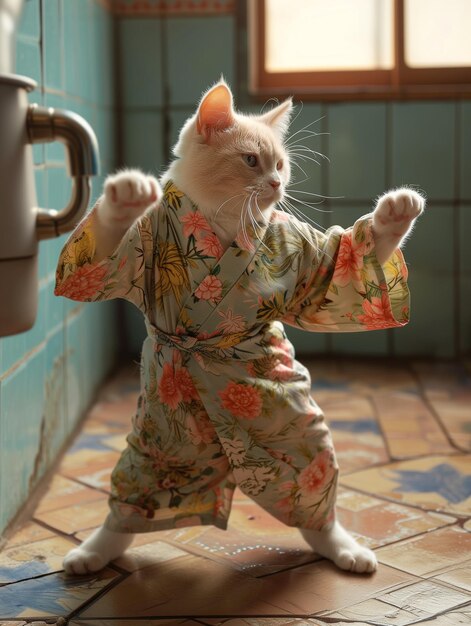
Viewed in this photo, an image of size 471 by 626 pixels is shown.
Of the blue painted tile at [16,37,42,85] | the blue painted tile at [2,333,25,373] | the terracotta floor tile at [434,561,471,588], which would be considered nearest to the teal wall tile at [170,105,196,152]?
the blue painted tile at [16,37,42,85]

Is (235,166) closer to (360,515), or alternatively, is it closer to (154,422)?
(154,422)

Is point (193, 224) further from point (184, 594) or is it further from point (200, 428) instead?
point (184, 594)

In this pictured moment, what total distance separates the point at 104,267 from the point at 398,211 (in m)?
0.40

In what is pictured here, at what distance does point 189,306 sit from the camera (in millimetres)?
1204

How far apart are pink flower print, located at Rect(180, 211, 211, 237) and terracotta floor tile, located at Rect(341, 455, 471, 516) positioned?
2.38ft

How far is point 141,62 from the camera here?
8.66 ft

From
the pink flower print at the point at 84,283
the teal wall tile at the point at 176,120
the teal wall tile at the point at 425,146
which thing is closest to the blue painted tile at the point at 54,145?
the pink flower print at the point at 84,283

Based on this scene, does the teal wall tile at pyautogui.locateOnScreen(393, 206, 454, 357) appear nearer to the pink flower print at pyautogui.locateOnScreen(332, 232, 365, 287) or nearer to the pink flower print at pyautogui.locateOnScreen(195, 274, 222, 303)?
the pink flower print at pyautogui.locateOnScreen(332, 232, 365, 287)

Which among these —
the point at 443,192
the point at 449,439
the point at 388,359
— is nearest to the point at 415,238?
the point at 443,192

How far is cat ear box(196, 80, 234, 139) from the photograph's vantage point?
3.82 feet

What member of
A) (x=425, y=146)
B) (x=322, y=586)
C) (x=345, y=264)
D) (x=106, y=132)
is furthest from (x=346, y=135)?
(x=322, y=586)

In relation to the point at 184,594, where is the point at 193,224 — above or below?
above

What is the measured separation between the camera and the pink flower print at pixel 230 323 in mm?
1204

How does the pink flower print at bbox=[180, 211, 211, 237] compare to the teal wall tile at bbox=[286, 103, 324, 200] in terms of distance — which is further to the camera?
the teal wall tile at bbox=[286, 103, 324, 200]
